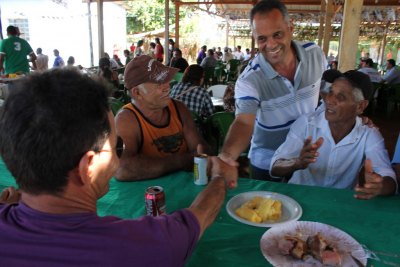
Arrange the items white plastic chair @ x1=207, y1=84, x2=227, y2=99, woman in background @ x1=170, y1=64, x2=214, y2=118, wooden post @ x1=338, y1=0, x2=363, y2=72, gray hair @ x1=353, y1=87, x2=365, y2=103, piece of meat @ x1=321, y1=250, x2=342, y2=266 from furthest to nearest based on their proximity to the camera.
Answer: white plastic chair @ x1=207, y1=84, x2=227, y2=99
woman in background @ x1=170, y1=64, x2=214, y2=118
wooden post @ x1=338, y1=0, x2=363, y2=72
gray hair @ x1=353, y1=87, x2=365, y2=103
piece of meat @ x1=321, y1=250, x2=342, y2=266

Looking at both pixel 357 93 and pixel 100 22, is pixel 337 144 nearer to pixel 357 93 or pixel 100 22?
pixel 357 93

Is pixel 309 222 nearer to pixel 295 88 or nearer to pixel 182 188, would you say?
pixel 182 188

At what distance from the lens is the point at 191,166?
207 centimetres

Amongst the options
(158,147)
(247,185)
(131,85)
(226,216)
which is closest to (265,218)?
(226,216)

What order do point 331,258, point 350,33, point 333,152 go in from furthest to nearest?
point 350,33 < point 333,152 < point 331,258

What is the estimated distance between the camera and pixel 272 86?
2285mm

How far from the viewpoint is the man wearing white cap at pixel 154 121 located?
7.01ft

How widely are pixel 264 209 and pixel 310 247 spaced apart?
330 millimetres

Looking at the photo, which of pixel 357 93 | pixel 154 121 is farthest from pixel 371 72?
pixel 154 121

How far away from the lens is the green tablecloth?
4.16 ft

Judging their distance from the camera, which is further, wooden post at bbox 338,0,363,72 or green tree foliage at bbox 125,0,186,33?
green tree foliage at bbox 125,0,186,33

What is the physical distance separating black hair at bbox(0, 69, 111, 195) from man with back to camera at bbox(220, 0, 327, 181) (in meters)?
1.26

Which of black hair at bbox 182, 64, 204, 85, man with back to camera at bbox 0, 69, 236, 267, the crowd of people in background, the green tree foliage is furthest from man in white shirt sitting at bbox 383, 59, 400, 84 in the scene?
the green tree foliage

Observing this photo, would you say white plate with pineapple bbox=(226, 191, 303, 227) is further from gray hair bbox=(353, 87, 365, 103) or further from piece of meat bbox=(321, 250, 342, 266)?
gray hair bbox=(353, 87, 365, 103)
